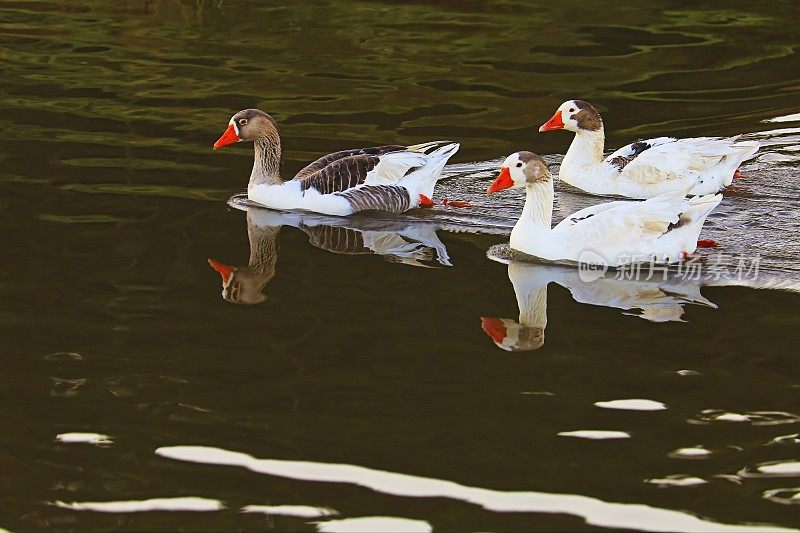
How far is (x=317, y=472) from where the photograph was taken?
25.3 ft

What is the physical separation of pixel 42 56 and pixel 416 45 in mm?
5832

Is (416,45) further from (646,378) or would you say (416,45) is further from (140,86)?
(646,378)

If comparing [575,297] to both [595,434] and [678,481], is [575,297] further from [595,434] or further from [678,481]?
[678,481]

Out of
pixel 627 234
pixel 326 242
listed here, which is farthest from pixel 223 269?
pixel 627 234

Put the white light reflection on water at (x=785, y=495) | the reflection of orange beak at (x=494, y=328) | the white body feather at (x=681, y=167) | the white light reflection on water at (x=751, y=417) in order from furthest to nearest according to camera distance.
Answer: the white body feather at (x=681, y=167) → the reflection of orange beak at (x=494, y=328) → the white light reflection on water at (x=751, y=417) → the white light reflection on water at (x=785, y=495)

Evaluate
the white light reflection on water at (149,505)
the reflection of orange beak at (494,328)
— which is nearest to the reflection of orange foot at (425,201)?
the reflection of orange beak at (494,328)

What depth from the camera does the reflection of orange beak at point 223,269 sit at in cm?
1148

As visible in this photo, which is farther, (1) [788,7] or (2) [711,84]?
(1) [788,7]

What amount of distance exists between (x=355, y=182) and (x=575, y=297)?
358cm

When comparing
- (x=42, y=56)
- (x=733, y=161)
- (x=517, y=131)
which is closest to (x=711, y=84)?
(x=517, y=131)

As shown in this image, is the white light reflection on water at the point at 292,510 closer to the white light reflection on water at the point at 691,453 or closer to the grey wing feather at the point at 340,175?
the white light reflection on water at the point at 691,453

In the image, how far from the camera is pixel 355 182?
45.5 ft

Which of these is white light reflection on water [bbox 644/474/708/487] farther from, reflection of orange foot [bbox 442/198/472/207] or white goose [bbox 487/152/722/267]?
reflection of orange foot [bbox 442/198/472/207]

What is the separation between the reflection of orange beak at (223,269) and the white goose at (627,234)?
8.24ft
